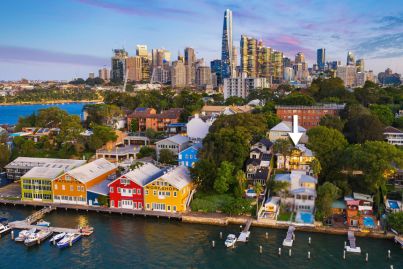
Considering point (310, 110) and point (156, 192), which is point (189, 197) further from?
point (310, 110)

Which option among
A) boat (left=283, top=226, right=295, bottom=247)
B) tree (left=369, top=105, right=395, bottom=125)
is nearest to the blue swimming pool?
boat (left=283, top=226, right=295, bottom=247)

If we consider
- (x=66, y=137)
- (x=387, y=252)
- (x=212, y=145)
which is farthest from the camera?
(x=66, y=137)

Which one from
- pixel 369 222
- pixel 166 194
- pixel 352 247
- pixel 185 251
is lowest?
pixel 185 251

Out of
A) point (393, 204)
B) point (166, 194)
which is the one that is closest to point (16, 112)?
point (166, 194)

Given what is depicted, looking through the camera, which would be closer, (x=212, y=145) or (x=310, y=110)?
(x=212, y=145)

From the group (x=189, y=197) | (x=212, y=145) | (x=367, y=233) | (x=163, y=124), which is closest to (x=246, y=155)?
(x=212, y=145)

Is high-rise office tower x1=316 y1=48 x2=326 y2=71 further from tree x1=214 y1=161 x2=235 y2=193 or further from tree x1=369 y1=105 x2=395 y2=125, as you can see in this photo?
tree x1=214 y1=161 x2=235 y2=193

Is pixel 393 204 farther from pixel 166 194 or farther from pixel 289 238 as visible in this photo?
pixel 166 194
